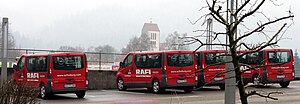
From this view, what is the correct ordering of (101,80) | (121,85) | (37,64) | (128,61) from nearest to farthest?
(37,64)
(128,61)
(121,85)
(101,80)

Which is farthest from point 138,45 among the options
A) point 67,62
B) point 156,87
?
point 67,62

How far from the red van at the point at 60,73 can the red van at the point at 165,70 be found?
332cm

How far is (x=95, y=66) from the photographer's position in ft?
103

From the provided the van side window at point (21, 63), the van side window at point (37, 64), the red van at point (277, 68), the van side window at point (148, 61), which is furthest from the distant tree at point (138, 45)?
the van side window at point (37, 64)

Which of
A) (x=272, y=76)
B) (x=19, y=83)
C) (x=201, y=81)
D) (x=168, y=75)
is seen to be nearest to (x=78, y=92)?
(x=168, y=75)

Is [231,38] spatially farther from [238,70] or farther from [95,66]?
[95,66]

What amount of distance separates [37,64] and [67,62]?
1.29 metres

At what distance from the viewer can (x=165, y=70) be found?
20.6 metres

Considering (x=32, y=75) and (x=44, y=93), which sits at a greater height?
(x=32, y=75)

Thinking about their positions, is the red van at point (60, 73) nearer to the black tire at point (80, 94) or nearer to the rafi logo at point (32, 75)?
the rafi logo at point (32, 75)

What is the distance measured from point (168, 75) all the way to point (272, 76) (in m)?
5.70

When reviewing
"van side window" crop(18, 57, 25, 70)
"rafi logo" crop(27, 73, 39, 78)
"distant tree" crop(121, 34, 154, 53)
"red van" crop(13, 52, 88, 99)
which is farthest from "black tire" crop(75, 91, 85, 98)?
"distant tree" crop(121, 34, 154, 53)

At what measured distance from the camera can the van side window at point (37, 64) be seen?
18875 millimetres

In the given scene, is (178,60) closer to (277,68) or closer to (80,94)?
(80,94)
